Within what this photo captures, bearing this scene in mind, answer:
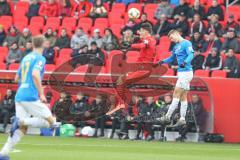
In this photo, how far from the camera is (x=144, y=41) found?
21.0 m

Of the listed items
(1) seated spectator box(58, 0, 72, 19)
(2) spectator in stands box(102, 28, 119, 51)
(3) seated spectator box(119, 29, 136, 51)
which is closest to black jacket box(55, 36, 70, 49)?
(2) spectator in stands box(102, 28, 119, 51)

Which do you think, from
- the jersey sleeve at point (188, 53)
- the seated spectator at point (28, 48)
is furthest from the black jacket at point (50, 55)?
the jersey sleeve at point (188, 53)

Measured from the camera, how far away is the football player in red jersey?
2108 cm

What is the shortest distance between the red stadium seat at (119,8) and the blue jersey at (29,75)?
575 inches

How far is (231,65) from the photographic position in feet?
78.3

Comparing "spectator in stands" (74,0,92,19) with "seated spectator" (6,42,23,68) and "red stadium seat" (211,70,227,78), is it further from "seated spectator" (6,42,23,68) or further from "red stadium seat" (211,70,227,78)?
"red stadium seat" (211,70,227,78)

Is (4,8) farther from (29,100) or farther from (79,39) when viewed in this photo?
(29,100)

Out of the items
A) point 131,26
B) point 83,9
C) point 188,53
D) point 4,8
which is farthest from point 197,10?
point 4,8

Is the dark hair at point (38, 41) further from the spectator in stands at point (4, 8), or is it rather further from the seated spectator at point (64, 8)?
the spectator in stands at point (4, 8)

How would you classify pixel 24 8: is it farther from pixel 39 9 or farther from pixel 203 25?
pixel 203 25

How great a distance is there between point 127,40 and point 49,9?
5.27 meters

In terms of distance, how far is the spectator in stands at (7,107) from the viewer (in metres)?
24.7

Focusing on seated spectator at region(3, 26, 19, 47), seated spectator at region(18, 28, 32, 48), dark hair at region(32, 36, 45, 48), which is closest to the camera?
dark hair at region(32, 36, 45, 48)

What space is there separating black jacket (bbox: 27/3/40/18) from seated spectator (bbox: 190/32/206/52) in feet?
24.3
